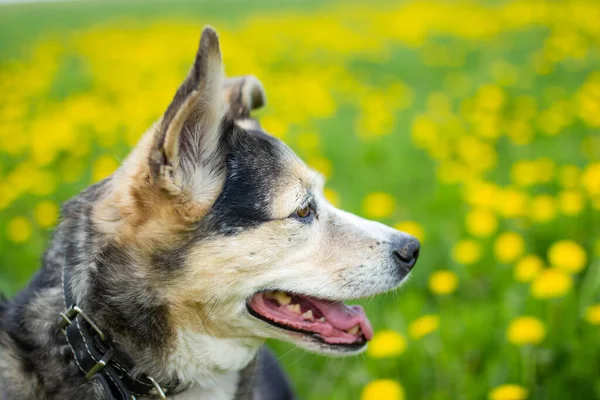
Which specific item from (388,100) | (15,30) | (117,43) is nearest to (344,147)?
(388,100)

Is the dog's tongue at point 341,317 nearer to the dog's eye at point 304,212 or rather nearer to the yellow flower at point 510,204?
the dog's eye at point 304,212

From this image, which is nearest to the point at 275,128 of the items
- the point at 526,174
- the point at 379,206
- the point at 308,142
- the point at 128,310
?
the point at 308,142

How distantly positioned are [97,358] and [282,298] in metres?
0.81

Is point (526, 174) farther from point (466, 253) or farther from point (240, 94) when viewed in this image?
point (240, 94)

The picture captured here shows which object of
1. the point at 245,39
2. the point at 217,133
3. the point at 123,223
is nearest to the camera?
the point at 123,223

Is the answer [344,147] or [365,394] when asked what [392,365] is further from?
[344,147]

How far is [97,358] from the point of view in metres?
2.18

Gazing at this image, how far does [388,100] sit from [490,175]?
2676 millimetres

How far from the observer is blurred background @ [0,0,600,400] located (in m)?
3.11

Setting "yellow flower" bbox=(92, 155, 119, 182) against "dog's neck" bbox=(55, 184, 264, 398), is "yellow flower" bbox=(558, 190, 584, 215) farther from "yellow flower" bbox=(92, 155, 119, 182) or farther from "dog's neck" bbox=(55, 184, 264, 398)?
"yellow flower" bbox=(92, 155, 119, 182)

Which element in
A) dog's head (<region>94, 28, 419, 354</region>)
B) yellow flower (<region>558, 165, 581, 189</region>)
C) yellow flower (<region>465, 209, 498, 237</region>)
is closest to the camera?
dog's head (<region>94, 28, 419, 354</region>)

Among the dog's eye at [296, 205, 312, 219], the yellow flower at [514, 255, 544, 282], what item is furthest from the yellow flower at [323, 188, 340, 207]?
the dog's eye at [296, 205, 312, 219]

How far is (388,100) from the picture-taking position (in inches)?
300

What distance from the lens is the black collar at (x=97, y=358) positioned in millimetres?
2176
